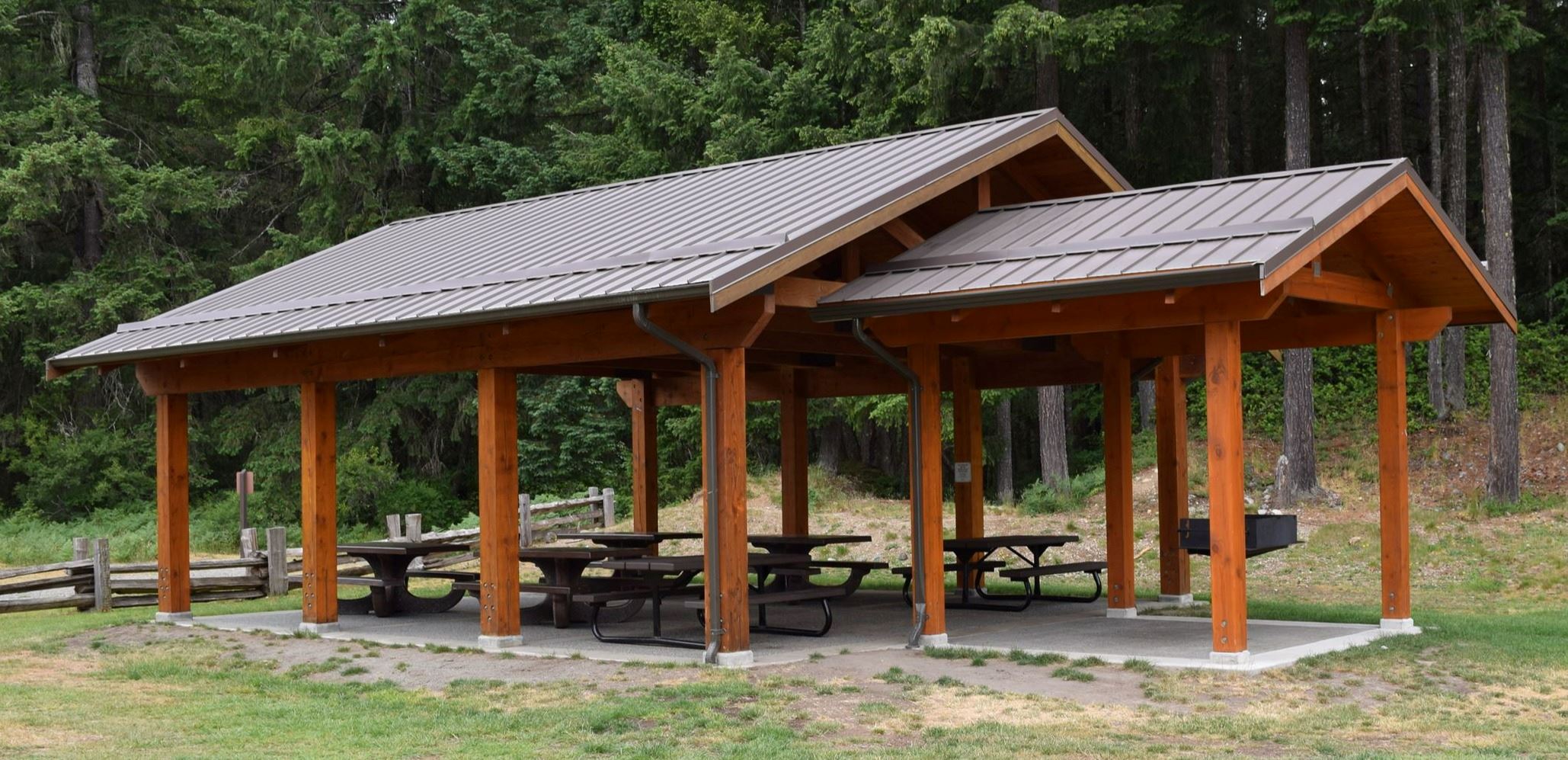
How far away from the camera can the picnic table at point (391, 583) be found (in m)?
13.8

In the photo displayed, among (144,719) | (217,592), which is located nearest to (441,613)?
(217,592)

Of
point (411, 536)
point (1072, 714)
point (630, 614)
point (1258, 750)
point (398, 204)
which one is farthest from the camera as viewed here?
point (398, 204)

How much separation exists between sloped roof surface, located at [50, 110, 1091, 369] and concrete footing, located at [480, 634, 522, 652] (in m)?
2.46

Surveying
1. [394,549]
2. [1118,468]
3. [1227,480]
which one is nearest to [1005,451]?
[1118,468]

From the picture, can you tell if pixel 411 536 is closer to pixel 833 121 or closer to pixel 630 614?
pixel 630 614

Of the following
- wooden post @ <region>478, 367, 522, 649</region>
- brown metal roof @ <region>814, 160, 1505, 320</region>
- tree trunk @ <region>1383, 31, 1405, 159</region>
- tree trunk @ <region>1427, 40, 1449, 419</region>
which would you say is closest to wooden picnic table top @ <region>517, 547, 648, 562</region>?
wooden post @ <region>478, 367, 522, 649</region>

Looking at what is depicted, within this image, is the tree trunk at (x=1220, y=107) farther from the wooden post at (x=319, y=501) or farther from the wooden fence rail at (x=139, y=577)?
the wooden post at (x=319, y=501)

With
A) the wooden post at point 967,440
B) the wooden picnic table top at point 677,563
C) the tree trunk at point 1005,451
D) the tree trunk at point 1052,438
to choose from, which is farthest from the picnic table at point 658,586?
the tree trunk at point 1005,451

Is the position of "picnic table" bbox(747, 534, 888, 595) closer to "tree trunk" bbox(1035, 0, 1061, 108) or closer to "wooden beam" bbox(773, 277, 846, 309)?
→ "wooden beam" bbox(773, 277, 846, 309)

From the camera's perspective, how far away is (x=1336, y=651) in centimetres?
1025

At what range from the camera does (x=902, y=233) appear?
11633mm

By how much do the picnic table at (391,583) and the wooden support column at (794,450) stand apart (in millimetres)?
3543

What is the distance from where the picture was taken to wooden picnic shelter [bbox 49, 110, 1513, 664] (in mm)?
9516

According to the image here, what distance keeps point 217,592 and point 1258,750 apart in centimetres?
1335
